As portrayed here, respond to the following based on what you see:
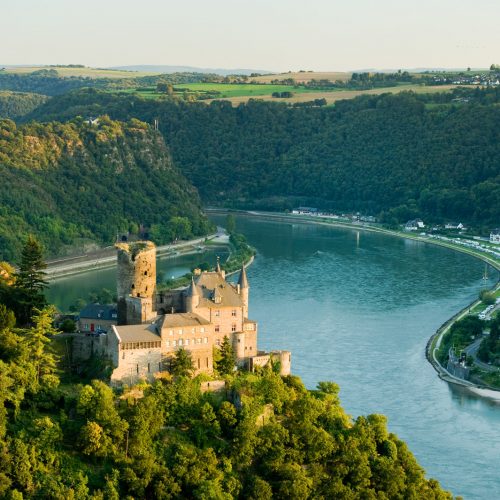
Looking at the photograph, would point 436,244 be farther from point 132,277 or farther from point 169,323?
point 169,323

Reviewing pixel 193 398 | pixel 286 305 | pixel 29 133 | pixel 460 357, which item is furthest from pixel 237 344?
pixel 29 133

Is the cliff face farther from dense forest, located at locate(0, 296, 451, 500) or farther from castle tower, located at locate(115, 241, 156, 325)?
dense forest, located at locate(0, 296, 451, 500)

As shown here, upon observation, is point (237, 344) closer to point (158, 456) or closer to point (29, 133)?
point (158, 456)

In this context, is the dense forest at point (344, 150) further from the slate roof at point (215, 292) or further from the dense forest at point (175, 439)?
the dense forest at point (175, 439)

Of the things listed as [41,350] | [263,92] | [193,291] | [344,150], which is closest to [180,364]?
[193,291]

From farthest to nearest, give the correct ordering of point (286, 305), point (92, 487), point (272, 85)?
point (272, 85) < point (286, 305) < point (92, 487)
